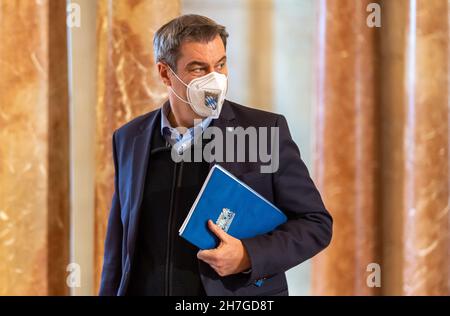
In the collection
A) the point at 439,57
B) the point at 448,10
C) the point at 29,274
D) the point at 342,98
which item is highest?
the point at 448,10

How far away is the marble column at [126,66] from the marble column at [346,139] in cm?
66

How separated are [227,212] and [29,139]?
4.19 ft

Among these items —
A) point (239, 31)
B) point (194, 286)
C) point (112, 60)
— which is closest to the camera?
point (194, 286)

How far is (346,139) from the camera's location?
2.58m

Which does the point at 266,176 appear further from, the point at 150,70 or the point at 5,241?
the point at 5,241

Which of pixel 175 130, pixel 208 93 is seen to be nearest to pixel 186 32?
pixel 208 93

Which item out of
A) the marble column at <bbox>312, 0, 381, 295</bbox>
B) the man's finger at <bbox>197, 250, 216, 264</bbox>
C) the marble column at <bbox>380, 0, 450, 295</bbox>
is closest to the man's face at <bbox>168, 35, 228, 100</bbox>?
the man's finger at <bbox>197, 250, 216, 264</bbox>

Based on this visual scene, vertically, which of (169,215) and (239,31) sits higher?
(239,31)

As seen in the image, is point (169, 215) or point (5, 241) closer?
point (169, 215)

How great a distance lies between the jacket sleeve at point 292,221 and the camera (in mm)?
1516

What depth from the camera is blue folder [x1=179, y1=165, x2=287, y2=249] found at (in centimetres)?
147
